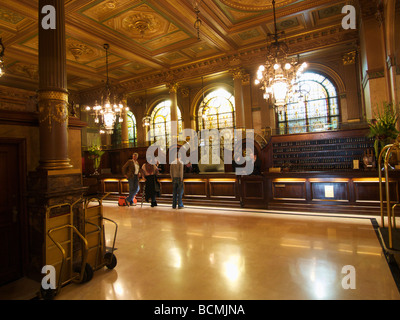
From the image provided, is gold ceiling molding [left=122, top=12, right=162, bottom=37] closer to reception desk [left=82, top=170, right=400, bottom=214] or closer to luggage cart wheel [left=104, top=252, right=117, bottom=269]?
reception desk [left=82, top=170, right=400, bottom=214]

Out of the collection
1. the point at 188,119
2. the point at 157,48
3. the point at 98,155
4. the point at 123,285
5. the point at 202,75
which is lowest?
the point at 123,285

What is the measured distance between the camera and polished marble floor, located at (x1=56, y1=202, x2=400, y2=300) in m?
2.66

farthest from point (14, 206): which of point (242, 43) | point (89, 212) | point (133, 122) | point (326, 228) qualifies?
point (133, 122)

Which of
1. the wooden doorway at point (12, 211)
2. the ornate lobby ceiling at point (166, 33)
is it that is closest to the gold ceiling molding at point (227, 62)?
the ornate lobby ceiling at point (166, 33)

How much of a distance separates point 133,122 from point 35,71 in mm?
6104

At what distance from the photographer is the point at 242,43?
1038 centimetres

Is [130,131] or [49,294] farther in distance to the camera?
[130,131]

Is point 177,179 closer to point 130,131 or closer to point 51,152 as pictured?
point 51,152

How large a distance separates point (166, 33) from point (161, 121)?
7010 millimetres

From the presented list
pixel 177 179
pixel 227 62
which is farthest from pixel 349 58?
pixel 177 179

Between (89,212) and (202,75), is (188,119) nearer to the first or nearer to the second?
(202,75)

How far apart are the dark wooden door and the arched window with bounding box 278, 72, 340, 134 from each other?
10113 millimetres

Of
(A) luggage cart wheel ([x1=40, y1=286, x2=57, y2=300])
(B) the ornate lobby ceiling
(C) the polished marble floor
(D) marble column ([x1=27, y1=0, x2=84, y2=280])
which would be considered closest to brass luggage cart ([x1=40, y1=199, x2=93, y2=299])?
(A) luggage cart wheel ([x1=40, y1=286, x2=57, y2=300])

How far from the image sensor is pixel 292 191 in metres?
7.03
